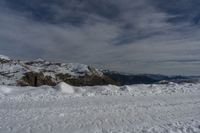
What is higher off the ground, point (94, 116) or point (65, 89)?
point (65, 89)

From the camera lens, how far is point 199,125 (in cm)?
1028

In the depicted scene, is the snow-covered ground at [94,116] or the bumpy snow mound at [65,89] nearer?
the snow-covered ground at [94,116]

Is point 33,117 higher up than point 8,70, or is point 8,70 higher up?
point 8,70

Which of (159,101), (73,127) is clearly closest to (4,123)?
(73,127)

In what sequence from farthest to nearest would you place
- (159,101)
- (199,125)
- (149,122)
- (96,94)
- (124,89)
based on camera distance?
(124,89)
(96,94)
(159,101)
(149,122)
(199,125)

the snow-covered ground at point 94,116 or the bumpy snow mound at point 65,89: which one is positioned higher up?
the bumpy snow mound at point 65,89

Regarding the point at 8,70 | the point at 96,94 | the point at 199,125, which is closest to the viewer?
the point at 199,125

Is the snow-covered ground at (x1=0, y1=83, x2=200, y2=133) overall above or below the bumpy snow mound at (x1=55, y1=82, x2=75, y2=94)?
below

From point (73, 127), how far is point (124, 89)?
11.9m

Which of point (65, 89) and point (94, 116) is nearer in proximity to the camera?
point (94, 116)

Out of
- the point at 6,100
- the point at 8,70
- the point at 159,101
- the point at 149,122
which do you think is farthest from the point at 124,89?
the point at 8,70

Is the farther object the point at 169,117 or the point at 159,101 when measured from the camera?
the point at 159,101

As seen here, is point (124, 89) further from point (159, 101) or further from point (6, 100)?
point (6, 100)

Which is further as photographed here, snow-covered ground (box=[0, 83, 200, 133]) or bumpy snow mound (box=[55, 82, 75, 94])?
bumpy snow mound (box=[55, 82, 75, 94])
